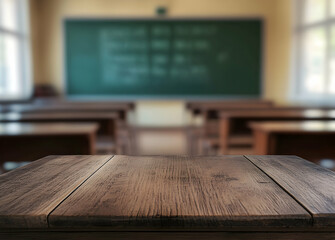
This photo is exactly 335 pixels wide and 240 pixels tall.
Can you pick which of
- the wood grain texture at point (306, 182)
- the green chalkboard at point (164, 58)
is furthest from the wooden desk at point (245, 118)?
the green chalkboard at point (164, 58)

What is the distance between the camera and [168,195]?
57 centimetres

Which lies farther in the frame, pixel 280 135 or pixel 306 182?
pixel 280 135

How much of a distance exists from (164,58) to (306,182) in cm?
Result: 633

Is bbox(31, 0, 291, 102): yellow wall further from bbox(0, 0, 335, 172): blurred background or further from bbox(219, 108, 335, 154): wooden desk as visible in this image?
bbox(219, 108, 335, 154): wooden desk

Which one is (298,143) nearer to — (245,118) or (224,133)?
(245,118)

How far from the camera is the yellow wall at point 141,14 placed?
6602mm

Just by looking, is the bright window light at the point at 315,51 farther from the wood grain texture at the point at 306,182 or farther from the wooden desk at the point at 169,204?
the wooden desk at the point at 169,204

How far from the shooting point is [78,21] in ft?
Result: 21.7

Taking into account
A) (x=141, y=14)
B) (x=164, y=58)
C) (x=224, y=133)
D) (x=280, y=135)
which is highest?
(x=141, y=14)

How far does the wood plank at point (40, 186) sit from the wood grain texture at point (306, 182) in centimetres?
38

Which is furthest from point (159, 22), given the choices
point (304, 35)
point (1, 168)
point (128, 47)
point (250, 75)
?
point (1, 168)

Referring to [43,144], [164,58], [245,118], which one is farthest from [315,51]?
[43,144]

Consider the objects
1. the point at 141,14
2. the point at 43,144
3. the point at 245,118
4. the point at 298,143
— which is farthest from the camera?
the point at 141,14

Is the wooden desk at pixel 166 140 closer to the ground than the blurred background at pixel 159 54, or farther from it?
closer to the ground
